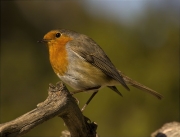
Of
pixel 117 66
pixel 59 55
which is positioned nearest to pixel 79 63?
pixel 59 55

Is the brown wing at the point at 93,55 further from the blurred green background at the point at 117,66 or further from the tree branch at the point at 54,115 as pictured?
the blurred green background at the point at 117,66

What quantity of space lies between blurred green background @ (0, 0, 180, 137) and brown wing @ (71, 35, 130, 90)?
2120 millimetres

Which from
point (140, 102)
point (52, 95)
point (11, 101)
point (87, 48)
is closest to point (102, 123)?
point (140, 102)

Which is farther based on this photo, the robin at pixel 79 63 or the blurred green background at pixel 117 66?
the blurred green background at pixel 117 66

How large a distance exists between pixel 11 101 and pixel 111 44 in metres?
2.08

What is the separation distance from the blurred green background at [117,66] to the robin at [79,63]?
2064 millimetres

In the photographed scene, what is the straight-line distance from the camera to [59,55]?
4.15 m

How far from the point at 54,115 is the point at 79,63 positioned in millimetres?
1009

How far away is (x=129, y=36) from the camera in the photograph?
23.9ft

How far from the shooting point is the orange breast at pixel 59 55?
4047 millimetres

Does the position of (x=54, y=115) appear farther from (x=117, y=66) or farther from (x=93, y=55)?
(x=117, y=66)

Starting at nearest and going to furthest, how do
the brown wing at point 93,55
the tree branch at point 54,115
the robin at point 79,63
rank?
1. the tree branch at point 54,115
2. the robin at point 79,63
3. the brown wing at point 93,55

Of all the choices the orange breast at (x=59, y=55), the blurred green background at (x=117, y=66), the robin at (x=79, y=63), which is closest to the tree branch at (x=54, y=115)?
the robin at (x=79, y=63)

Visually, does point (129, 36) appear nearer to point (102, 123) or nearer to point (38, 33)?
point (102, 123)
